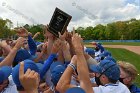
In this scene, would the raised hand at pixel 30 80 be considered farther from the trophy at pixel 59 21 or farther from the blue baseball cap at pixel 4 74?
the trophy at pixel 59 21

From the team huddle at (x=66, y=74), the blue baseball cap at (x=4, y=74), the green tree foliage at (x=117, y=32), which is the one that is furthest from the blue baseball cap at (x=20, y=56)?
the green tree foliage at (x=117, y=32)

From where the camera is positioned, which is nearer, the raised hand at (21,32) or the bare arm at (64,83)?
the bare arm at (64,83)

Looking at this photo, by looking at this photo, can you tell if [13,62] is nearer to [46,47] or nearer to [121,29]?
[46,47]

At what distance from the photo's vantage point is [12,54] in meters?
5.61

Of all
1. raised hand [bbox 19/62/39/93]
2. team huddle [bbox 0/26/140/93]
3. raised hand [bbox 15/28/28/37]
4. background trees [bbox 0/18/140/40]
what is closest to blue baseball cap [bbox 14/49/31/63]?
team huddle [bbox 0/26/140/93]

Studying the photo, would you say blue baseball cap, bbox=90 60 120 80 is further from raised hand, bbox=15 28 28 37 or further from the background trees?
the background trees

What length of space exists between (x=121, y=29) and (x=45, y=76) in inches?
4934

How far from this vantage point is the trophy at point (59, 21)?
595 centimetres

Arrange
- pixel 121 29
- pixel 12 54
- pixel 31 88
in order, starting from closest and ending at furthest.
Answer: pixel 31 88, pixel 12 54, pixel 121 29

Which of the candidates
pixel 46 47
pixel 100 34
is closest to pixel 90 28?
pixel 100 34

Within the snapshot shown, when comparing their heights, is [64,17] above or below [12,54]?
above

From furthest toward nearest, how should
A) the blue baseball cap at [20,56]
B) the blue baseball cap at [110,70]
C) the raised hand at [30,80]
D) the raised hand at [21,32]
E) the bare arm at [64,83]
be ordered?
the raised hand at [21,32]
the blue baseball cap at [20,56]
the blue baseball cap at [110,70]
the bare arm at [64,83]
the raised hand at [30,80]

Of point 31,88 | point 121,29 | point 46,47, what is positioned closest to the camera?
point 31,88

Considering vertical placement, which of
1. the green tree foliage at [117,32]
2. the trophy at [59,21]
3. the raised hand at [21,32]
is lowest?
the green tree foliage at [117,32]
